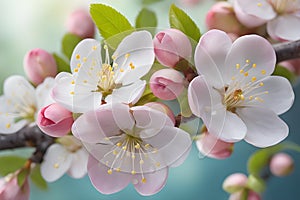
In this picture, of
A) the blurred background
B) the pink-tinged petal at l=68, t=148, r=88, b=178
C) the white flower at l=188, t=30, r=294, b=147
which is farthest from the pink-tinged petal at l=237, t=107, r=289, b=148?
the blurred background

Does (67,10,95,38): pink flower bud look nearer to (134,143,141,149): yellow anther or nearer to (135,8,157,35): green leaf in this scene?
(135,8,157,35): green leaf

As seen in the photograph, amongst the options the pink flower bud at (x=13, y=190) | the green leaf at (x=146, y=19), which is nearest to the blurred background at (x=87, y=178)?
the green leaf at (x=146, y=19)

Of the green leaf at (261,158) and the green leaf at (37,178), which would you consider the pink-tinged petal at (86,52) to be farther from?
the green leaf at (261,158)

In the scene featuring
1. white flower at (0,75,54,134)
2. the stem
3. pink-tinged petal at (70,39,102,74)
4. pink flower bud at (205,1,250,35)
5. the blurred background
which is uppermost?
pink-tinged petal at (70,39,102,74)

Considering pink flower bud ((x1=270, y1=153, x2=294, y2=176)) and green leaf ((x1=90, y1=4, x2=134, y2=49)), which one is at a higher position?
green leaf ((x1=90, y1=4, x2=134, y2=49))

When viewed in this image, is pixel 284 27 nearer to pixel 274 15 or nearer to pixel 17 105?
pixel 274 15

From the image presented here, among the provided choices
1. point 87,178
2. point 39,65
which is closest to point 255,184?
point 39,65
